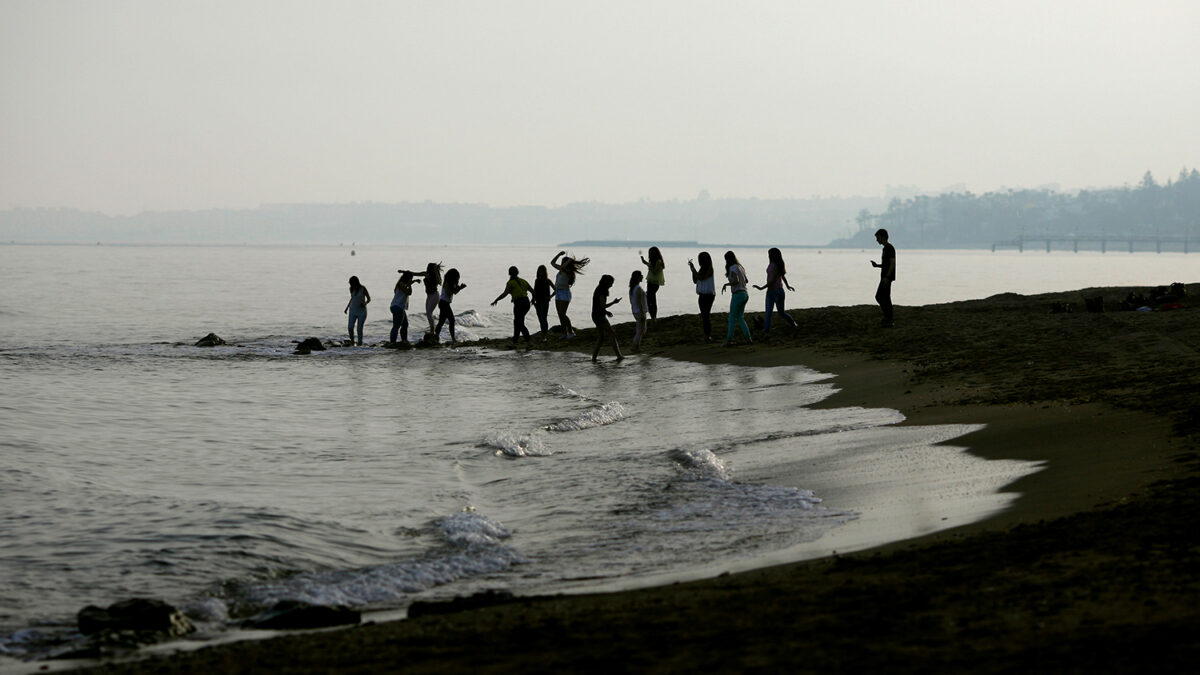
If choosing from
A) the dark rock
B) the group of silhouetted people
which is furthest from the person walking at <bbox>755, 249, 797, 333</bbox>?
the dark rock

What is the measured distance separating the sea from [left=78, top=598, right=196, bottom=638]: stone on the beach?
0.16 metres

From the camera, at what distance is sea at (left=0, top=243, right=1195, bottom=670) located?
7.47 m

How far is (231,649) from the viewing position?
223 inches

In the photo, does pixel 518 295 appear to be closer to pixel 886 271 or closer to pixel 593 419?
pixel 886 271

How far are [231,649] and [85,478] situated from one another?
6622 millimetres

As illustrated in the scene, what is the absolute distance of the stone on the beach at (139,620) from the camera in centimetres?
621

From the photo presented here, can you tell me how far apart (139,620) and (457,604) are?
170 centimetres

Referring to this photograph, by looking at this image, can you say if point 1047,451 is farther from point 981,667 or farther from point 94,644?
point 94,644

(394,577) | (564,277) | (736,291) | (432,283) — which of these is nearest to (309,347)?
(432,283)

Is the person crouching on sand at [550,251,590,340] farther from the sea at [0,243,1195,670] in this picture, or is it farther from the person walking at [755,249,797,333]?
the person walking at [755,249,797,333]

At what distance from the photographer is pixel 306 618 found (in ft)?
20.4

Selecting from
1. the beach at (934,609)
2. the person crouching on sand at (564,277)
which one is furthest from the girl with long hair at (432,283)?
the beach at (934,609)

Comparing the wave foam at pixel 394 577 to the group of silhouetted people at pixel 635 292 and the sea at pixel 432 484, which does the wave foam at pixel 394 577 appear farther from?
the group of silhouetted people at pixel 635 292

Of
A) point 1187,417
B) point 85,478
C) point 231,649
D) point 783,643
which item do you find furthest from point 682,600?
point 85,478
